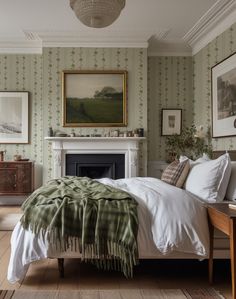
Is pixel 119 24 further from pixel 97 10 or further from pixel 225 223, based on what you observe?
pixel 225 223

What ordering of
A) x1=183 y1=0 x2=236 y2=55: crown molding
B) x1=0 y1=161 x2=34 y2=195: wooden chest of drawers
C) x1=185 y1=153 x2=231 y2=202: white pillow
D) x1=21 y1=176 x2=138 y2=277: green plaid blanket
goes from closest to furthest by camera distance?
x1=21 y1=176 x2=138 y2=277: green plaid blanket → x1=185 y1=153 x2=231 y2=202: white pillow → x1=183 y1=0 x2=236 y2=55: crown molding → x1=0 y1=161 x2=34 y2=195: wooden chest of drawers

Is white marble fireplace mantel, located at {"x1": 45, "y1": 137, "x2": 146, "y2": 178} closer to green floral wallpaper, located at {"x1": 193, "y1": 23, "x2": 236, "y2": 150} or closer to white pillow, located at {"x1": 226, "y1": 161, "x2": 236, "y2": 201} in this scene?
green floral wallpaper, located at {"x1": 193, "y1": 23, "x2": 236, "y2": 150}

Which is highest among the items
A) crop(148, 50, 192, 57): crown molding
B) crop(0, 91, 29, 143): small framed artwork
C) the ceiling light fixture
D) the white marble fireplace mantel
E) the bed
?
crop(148, 50, 192, 57): crown molding

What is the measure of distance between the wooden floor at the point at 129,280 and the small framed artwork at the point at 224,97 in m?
2.22

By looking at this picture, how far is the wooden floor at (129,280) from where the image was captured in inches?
106

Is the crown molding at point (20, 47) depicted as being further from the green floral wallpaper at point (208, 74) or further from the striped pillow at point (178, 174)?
the striped pillow at point (178, 174)

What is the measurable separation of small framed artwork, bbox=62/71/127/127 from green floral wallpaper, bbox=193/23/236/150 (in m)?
1.32

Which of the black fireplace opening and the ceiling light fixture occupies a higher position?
the ceiling light fixture

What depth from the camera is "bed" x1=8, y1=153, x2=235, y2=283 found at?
2596 mm

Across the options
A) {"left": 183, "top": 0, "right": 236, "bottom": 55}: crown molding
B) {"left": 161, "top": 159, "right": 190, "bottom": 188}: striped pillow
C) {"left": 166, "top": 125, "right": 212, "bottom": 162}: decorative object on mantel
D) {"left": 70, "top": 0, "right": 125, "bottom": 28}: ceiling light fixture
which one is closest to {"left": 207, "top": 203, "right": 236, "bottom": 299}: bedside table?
{"left": 161, "top": 159, "right": 190, "bottom": 188}: striped pillow

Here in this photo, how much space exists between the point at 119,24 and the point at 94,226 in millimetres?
3919

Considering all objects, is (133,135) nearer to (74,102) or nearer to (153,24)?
(74,102)

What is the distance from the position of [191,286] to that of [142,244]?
530mm

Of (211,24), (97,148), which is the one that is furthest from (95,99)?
(211,24)
